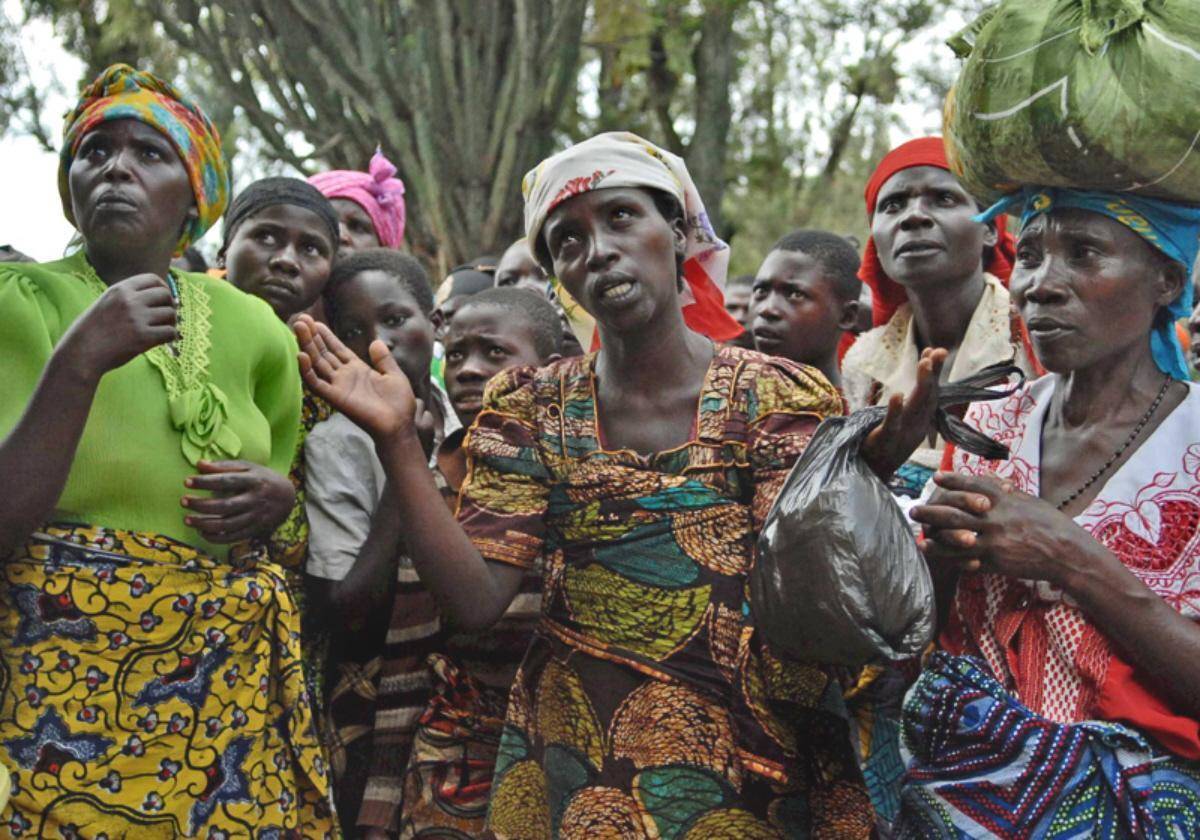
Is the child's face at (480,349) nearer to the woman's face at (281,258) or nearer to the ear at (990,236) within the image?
the woman's face at (281,258)

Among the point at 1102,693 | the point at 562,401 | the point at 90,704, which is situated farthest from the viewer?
the point at 562,401

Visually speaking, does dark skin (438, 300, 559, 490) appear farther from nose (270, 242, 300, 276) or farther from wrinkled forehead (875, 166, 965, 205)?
wrinkled forehead (875, 166, 965, 205)

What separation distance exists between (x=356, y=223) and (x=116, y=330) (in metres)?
3.04

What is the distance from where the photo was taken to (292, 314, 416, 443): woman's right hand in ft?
8.57

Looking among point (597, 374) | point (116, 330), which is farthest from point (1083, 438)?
point (116, 330)


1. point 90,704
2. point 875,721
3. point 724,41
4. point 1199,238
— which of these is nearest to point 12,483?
point 90,704

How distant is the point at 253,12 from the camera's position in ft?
29.8

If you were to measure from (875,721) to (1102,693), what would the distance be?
47cm

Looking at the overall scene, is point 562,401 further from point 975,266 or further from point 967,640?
point 975,266

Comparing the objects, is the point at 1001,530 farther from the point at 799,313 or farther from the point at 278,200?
the point at 799,313

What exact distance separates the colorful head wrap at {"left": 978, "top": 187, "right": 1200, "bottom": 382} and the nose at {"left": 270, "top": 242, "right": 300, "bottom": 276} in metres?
2.15

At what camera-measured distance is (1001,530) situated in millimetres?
2295

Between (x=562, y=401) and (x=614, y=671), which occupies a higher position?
(x=562, y=401)

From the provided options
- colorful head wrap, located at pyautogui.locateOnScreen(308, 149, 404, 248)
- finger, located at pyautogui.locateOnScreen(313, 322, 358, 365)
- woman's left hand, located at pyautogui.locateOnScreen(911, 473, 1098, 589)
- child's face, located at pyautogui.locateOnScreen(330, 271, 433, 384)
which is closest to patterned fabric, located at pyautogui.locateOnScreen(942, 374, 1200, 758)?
woman's left hand, located at pyautogui.locateOnScreen(911, 473, 1098, 589)
